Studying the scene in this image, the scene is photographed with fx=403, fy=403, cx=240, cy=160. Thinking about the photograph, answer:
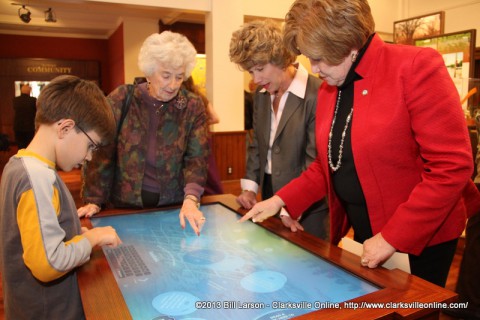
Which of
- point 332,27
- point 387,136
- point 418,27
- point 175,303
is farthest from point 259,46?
point 418,27

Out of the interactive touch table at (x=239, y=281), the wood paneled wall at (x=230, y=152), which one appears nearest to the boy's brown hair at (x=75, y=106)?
the interactive touch table at (x=239, y=281)

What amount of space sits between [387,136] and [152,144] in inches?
41.5

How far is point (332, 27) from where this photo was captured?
119cm

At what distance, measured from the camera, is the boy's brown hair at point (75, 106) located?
1.22m

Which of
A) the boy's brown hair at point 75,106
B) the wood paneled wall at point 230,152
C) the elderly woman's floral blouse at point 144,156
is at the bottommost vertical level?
the wood paneled wall at point 230,152

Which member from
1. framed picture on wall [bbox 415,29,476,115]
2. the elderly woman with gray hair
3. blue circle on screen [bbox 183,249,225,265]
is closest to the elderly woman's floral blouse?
the elderly woman with gray hair

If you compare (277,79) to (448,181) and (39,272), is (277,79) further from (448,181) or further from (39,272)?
(39,272)

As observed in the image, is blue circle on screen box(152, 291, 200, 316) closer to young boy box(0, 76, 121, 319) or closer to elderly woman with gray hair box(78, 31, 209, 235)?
young boy box(0, 76, 121, 319)

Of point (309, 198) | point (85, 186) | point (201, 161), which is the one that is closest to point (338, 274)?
point (309, 198)

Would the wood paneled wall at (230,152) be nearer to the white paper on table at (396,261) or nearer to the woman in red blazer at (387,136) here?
the woman in red blazer at (387,136)

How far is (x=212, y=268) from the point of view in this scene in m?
1.19

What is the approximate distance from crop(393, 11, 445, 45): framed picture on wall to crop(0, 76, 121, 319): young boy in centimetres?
644

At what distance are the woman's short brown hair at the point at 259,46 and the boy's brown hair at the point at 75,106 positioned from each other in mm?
732

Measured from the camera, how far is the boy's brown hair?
1.22m
